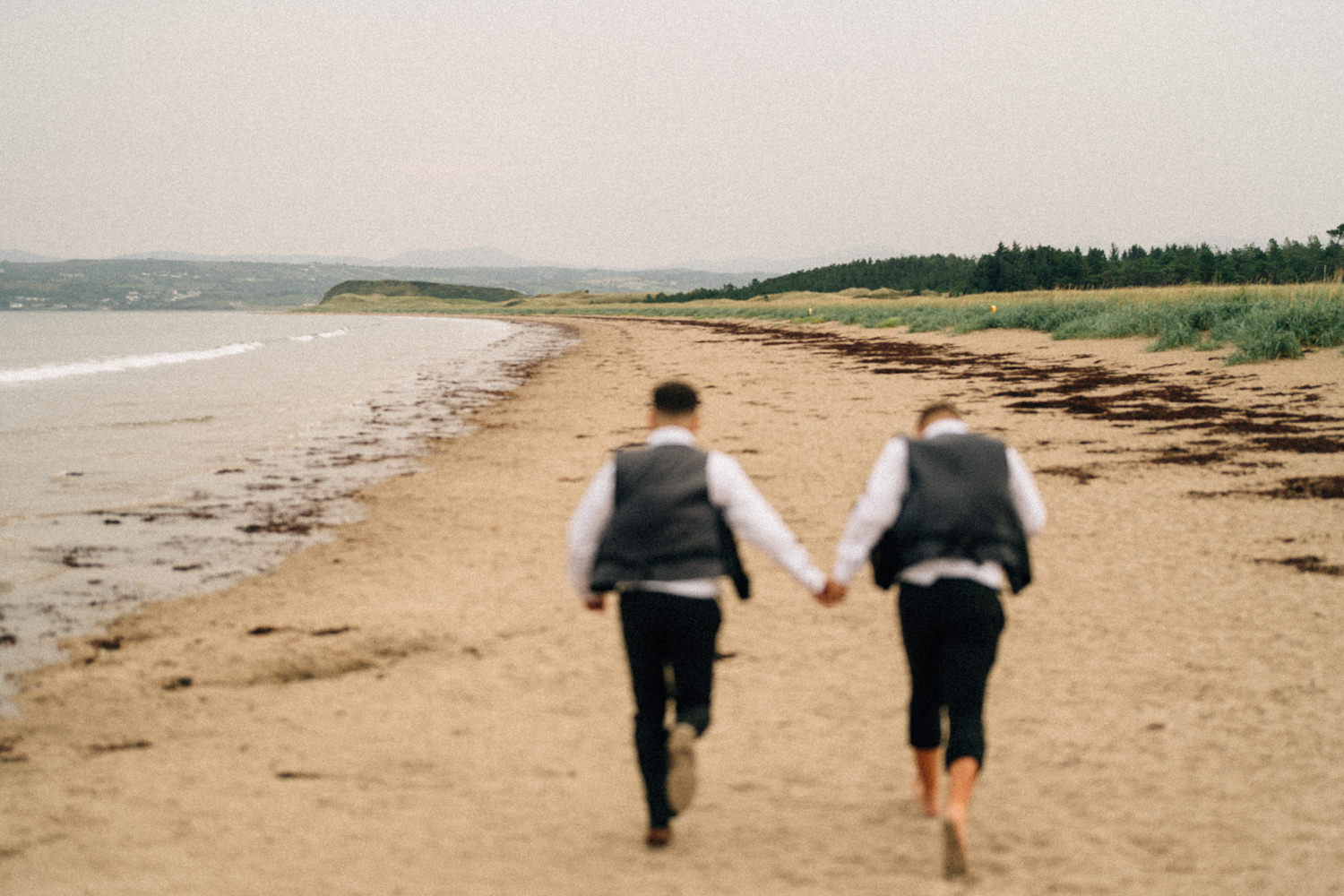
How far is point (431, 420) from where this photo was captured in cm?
1927

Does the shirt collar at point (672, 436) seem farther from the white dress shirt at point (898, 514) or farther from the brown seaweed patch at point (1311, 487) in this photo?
the brown seaweed patch at point (1311, 487)

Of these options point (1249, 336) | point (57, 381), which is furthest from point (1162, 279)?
point (57, 381)

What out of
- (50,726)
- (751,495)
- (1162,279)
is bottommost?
(50,726)

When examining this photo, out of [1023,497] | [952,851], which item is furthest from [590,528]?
[952,851]

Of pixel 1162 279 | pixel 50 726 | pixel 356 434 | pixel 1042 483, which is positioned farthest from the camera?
pixel 1162 279

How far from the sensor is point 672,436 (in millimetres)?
3709

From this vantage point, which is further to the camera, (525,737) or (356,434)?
(356,434)

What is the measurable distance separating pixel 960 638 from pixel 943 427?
2.58ft

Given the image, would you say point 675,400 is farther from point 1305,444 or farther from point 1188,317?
A: point 1188,317

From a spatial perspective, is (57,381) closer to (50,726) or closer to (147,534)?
(147,534)

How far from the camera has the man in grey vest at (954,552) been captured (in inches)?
137

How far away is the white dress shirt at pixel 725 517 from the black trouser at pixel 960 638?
385 mm

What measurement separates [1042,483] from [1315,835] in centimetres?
732

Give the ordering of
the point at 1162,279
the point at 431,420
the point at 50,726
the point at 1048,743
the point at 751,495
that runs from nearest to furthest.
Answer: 1. the point at 751,495
2. the point at 1048,743
3. the point at 50,726
4. the point at 431,420
5. the point at 1162,279
